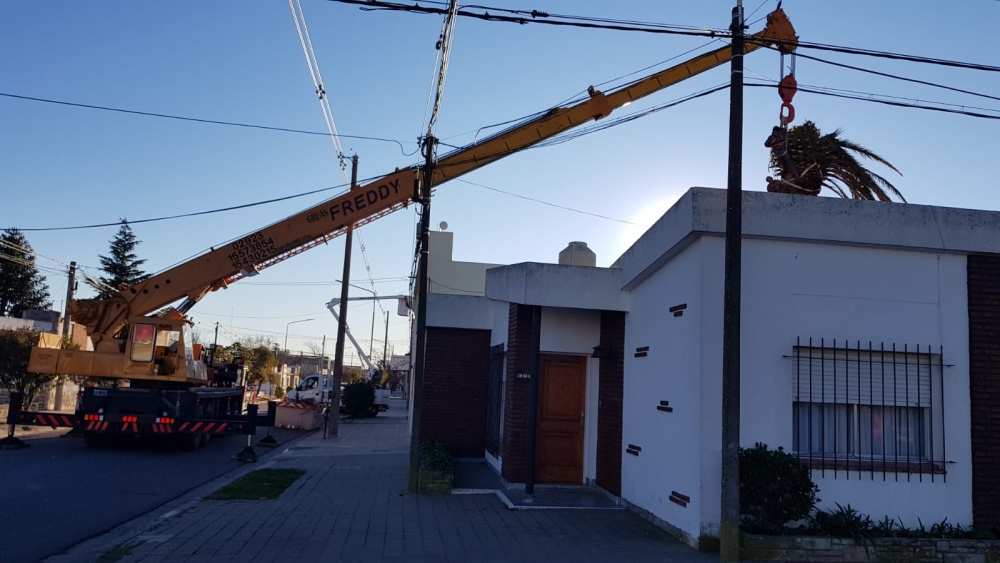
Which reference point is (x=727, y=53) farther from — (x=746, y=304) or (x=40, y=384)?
(x=40, y=384)

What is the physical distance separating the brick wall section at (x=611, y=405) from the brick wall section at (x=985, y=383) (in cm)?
489

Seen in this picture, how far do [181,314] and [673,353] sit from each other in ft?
39.7

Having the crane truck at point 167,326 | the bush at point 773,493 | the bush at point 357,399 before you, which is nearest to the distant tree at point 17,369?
the crane truck at point 167,326

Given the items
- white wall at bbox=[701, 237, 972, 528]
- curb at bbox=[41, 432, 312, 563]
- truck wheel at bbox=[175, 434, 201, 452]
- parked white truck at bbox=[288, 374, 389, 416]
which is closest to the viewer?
curb at bbox=[41, 432, 312, 563]

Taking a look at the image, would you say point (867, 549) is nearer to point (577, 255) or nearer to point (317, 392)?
point (577, 255)

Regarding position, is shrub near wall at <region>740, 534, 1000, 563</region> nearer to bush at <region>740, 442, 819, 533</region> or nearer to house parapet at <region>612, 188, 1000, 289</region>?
bush at <region>740, 442, 819, 533</region>

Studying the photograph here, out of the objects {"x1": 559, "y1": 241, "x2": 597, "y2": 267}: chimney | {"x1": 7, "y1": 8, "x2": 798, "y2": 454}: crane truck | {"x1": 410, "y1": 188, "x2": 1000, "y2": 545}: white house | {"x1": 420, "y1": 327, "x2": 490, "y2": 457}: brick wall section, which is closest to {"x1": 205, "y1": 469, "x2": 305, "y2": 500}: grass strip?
{"x1": 7, "y1": 8, "x2": 798, "y2": 454}: crane truck

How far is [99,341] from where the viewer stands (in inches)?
701

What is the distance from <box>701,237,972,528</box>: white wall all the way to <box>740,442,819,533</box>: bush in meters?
0.40

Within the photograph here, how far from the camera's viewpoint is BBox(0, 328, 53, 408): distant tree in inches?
862

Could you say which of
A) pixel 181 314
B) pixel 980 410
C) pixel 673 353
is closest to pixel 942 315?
pixel 980 410

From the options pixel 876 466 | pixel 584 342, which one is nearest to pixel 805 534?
pixel 876 466

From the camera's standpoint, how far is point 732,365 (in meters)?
8.34

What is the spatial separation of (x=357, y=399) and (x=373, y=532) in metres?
27.0
